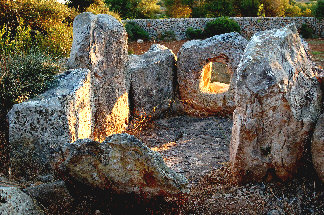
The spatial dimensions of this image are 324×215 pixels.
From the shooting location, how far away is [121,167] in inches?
127

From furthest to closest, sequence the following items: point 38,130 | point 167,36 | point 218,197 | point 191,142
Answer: point 167,36, point 191,142, point 38,130, point 218,197

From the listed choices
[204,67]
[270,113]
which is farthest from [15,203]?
[204,67]

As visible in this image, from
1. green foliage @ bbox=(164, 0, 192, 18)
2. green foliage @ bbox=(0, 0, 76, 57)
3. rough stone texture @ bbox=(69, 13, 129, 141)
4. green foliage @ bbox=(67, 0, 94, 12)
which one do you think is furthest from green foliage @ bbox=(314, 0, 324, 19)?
rough stone texture @ bbox=(69, 13, 129, 141)

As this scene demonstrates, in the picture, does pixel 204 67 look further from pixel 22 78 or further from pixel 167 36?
pixel 167 36

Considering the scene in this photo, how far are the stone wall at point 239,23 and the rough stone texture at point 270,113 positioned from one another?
18767mm

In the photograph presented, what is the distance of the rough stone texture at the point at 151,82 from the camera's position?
755 cm

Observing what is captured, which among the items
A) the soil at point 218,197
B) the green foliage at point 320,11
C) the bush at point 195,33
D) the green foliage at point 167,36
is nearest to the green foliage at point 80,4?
the green foliage at point 167,36

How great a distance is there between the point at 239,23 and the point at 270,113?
1962 centimetres

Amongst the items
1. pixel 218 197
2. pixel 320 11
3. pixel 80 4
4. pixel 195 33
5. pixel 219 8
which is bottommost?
pixel 218 197

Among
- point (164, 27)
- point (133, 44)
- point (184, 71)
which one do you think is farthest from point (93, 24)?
point (164, 27)

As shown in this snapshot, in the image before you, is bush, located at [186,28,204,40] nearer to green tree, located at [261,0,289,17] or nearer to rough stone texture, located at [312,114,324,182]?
green tree, located at [261,0,289,17]

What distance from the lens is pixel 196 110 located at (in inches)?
336

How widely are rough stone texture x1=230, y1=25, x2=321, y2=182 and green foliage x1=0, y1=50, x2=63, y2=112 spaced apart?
2.85 meters

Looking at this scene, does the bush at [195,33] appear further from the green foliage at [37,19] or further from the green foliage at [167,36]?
the green foliage at [37,19]
